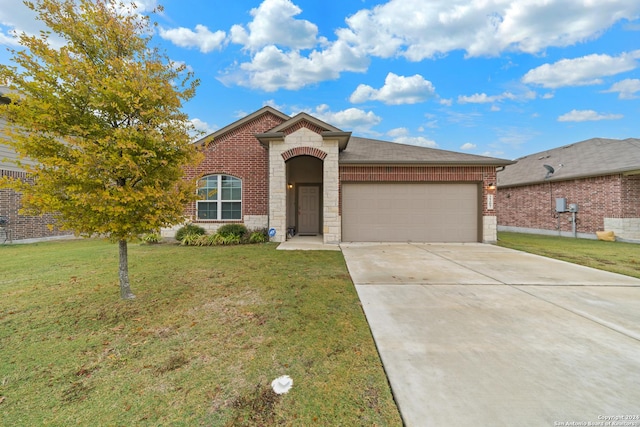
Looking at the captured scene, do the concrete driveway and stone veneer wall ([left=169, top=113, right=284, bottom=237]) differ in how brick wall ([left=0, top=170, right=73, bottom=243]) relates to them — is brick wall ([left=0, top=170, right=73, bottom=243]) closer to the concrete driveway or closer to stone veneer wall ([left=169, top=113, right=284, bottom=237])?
stone veneer wall ([left=169, top=113, right=284, bottom=237])

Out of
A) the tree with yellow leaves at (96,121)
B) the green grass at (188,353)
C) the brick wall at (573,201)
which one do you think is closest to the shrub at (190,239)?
the green grass at (188,353)

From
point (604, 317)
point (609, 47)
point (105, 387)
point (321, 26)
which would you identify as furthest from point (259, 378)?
point (609, 47)

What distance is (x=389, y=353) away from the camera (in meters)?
2.56

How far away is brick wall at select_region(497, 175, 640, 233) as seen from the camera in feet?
35.6

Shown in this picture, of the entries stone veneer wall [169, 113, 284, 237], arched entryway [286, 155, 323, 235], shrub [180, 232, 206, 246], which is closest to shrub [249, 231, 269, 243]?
stone veneer wall [169, 113, 284, 237]

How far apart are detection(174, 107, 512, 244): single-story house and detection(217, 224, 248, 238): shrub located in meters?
0.60

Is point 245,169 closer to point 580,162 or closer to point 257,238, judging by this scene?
point 257,238

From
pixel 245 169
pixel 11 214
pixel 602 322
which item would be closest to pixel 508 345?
pixel 602 322

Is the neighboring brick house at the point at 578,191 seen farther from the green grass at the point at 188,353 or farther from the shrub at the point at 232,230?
the shrub at the point at 232,230

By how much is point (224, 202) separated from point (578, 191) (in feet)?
55.3

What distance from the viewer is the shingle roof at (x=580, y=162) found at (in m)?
11.3

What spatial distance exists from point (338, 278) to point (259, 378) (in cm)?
312

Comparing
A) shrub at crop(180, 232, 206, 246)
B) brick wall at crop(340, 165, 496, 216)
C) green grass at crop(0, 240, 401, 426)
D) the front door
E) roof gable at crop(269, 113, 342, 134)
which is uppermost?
roof gable at crop(269, 113, 342, 134)

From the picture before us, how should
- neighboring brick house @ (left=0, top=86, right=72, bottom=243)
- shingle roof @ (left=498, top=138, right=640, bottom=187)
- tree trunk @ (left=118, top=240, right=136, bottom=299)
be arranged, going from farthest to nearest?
A: shingle roof @ (left=498, top=138, right=640, bottom=187), neighboring brick house @ (left=0, top=86, right=72, bottom=243), tree trunk @ (left=118, top=240, right=136, bottom=299)
